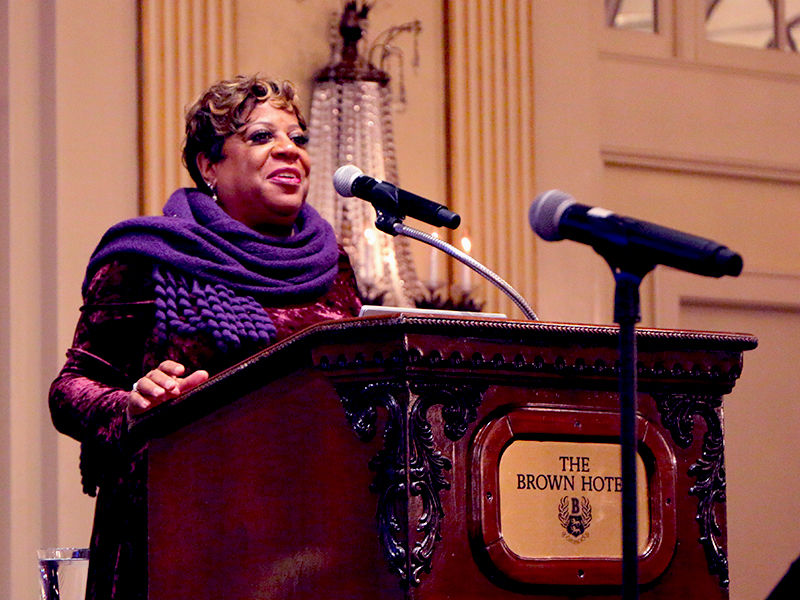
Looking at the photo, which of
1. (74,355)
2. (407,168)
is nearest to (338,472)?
(74,355)

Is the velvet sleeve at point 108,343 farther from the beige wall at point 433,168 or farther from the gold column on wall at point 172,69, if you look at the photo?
the gold column on wall at point 172,69

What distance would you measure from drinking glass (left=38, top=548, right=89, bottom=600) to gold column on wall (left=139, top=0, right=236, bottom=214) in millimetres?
1678

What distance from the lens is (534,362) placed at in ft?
5.01

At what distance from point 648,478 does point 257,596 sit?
0.51m

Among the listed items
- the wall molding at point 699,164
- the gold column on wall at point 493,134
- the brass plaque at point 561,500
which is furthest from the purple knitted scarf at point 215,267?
the wall molding at point 699,164

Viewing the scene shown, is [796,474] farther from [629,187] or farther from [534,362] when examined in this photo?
[534,362]

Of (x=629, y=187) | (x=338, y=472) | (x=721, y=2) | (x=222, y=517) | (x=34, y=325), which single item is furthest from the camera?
(x=721, y=2)

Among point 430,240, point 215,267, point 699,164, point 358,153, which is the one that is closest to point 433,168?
point 358,153

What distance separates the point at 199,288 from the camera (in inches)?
79.4

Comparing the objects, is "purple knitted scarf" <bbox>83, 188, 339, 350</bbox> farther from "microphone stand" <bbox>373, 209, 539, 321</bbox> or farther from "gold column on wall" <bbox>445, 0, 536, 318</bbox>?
"gold column on wall" <bbox>445, 0, 536, 318</bbox>

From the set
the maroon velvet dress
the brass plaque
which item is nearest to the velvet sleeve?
the maroon velvet dress

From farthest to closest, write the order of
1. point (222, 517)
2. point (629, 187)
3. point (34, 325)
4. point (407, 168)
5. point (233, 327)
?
point (629, 187) < point (407, 168) < point (34, 325) < point (233, 327) < point (222, 517)

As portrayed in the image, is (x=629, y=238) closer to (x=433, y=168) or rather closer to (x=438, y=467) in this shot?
(x=438, y=467)

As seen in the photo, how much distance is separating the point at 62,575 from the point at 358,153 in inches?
79.8
